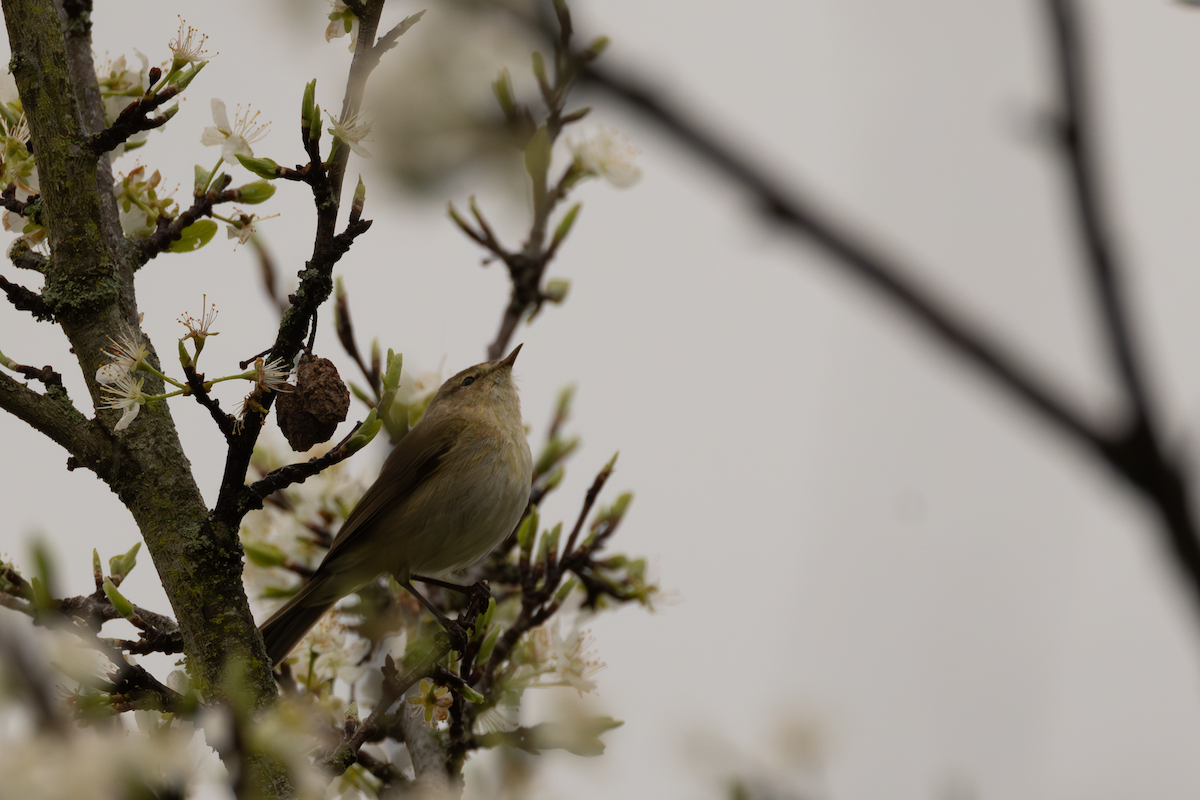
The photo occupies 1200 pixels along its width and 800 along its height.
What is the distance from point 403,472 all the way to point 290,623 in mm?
674

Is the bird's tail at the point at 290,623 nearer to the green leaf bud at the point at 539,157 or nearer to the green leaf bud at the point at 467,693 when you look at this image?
the green leaf bud at the point at 467,693

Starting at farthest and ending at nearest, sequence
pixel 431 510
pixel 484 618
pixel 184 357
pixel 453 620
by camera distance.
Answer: pixel 431 510, pixel 453 620, pixel 484 618, pixel 184 357

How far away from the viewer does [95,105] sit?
259cm

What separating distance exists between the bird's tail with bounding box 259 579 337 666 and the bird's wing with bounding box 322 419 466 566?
219 millimetres

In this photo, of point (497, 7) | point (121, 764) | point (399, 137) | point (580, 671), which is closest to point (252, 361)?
point (399, 137)

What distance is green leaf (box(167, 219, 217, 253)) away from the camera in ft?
8.47

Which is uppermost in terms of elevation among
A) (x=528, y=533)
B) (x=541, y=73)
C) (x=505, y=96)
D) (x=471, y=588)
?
(x=541, y=73)

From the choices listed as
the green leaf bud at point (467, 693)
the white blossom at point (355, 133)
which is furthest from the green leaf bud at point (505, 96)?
the green leaf bud at point (467, 693)

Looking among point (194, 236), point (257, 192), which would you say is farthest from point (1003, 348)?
point (194, 236)

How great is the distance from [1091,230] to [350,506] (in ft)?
11.3

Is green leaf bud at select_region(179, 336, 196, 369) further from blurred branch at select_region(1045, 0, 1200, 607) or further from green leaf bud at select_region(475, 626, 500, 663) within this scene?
blurred branch at select_region(1045, 0, 1200, 607)

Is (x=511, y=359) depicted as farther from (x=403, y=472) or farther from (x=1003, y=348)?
(x=1003, y=348)

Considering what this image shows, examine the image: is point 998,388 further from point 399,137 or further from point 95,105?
point 95,105

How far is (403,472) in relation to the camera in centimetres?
380
